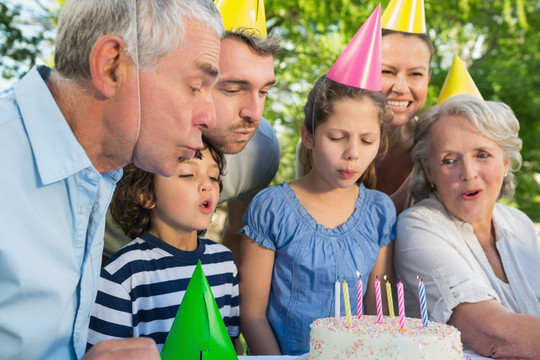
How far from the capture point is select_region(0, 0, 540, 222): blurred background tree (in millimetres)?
7070

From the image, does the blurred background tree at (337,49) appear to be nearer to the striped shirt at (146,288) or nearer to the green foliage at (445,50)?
the green foliage at (445,50)

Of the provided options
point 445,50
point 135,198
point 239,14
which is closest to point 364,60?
point 239,14

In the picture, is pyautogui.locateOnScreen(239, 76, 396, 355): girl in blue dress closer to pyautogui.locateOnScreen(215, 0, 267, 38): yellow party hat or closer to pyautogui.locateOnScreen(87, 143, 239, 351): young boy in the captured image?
pyautogui.locateOnScreen(87, 143, 239, 351): young boy

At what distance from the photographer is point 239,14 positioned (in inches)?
103

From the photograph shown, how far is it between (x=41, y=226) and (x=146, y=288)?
89 cm

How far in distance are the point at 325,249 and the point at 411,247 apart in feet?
1.24

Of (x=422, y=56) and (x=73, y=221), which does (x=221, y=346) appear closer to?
(x=73, y=221)

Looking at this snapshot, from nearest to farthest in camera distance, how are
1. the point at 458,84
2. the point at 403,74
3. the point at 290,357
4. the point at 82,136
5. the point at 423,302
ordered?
the point at 82,136
the point at 423,302
the point at 290,357
the point at 403,74
the point at 458,84

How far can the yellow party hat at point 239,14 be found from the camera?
257 centimetres

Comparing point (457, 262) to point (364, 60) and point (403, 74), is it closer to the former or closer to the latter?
point (364, 60)

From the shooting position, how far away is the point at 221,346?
Result: 1711mm

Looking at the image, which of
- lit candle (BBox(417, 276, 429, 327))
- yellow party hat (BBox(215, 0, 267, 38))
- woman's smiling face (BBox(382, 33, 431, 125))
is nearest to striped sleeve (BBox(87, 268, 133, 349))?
lit candle (BBox(417, 276, 429, 327))

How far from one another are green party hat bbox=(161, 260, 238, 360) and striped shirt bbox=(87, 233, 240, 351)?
508mm

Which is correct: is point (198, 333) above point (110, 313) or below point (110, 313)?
above
